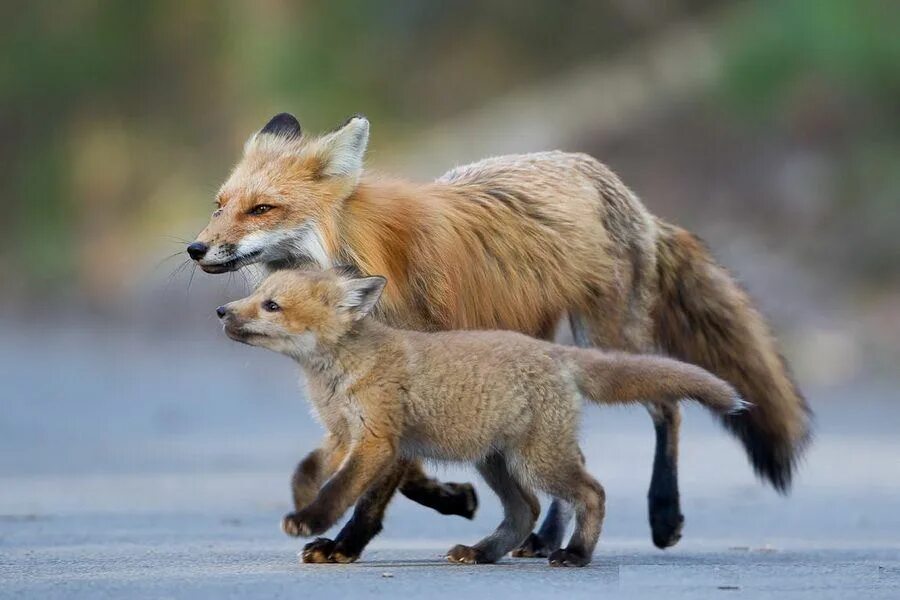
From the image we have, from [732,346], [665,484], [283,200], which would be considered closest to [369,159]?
[732,346]

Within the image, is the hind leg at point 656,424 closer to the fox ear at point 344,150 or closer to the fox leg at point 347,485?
the fox ear at point 344,150

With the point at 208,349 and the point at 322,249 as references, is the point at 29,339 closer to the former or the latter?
the point at 208,349

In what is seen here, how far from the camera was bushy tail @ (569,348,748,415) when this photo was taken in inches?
375

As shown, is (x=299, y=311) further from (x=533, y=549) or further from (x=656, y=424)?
(x=656, y=424)

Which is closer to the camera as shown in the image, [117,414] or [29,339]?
[117,414]

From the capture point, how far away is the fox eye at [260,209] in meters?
10.4

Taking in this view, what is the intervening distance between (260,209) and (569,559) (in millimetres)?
2598

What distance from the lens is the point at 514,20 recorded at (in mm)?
39906

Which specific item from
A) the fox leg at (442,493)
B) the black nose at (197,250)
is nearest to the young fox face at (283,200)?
the black nose at (197,250)

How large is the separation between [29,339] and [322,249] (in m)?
22.8

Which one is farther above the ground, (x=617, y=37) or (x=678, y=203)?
(x=617, y=37)

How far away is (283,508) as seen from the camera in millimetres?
13398

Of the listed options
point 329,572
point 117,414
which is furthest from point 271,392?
point 329,572

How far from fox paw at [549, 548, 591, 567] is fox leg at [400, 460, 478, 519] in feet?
4.52
